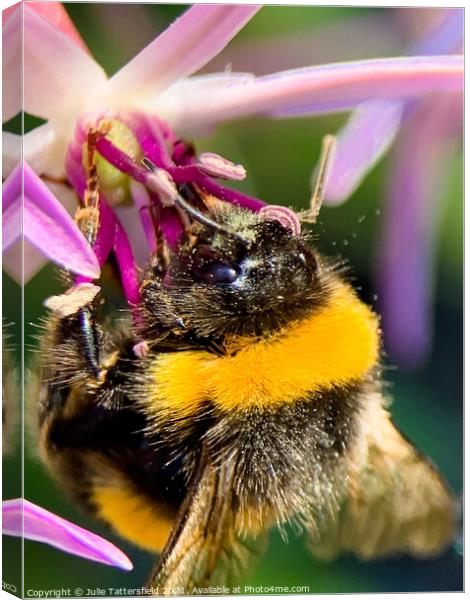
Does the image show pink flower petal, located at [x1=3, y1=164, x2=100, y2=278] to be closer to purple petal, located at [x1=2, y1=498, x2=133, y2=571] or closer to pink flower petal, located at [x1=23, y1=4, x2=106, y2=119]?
pink flower petal, located at [x1=23, y1=4, x2=106, y2=119]

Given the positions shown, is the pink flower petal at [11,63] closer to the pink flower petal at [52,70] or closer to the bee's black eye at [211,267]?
the pink flower petal at [52,70]

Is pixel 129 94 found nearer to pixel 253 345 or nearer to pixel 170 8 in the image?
pixel 170 8

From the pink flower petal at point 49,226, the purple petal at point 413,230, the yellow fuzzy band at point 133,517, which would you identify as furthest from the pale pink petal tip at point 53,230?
the purple petal at point 413,230

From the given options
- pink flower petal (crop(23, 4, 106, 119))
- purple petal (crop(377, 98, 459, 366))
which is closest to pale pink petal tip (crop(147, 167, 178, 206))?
pink flower petal (crop(23, 4, 106, 119))

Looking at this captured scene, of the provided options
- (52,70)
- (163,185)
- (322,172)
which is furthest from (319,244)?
(52,70)

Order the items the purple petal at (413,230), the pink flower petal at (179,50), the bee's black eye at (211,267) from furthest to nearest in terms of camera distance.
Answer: the purple petal at (413,230) < the pink flower petal at (179,50) < the bee's black eye at (211,267)

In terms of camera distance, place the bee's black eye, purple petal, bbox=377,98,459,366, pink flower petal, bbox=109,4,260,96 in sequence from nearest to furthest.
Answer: the bee's black eye < pink flower petal, bbox=109,4,260,96 < purple petal, bbox=377,98,459,366

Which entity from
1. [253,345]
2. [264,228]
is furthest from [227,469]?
[264,228]
